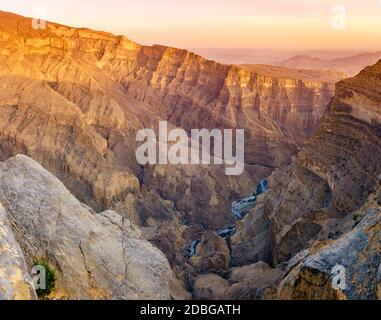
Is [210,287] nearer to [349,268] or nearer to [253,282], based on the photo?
[253,282]

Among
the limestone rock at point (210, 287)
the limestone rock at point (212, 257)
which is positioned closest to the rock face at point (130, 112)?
the limestone rock at point (212, 257)

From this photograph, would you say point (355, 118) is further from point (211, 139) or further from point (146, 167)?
point (211, 139)

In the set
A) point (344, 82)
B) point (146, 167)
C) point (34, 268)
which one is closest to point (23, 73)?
point (146, 167)

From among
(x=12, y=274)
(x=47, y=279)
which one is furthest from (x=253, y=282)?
(x=12, y=274)

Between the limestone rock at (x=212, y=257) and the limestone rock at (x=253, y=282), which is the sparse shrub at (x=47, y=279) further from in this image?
the limestone rock at (x=212, y=257)

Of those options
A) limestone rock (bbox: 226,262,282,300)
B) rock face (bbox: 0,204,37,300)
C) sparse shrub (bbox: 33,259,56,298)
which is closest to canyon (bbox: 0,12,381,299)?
rock face (bbox: 0,204,37,300)

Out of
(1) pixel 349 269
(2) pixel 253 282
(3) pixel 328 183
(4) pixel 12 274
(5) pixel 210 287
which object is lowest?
(5) pixel 210 287

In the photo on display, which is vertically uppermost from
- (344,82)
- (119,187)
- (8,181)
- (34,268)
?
(344,82)
